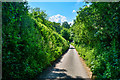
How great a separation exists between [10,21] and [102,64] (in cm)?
478

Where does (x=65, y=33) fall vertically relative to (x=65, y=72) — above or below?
above

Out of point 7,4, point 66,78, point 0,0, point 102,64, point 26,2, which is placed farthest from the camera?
point 66,78

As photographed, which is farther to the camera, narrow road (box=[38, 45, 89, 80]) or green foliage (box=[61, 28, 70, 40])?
green foliage (box=[61, 28, 70, 40])

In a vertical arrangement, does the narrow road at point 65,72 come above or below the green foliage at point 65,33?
below

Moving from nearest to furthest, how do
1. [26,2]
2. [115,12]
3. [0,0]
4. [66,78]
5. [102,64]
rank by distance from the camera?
[0,0] < [115,12] < [102,64] < [26,2] < [66,78]

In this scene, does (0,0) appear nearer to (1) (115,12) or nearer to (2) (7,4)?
(2) (7,4)

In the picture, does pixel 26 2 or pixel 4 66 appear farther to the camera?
pixel 26 2

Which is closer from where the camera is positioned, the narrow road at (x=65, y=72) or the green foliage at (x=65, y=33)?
the narrow road at (x=65, y=72)

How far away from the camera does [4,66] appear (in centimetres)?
322

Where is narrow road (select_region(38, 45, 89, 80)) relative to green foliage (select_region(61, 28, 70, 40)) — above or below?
below

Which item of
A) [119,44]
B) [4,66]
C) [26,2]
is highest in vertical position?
[26,2]

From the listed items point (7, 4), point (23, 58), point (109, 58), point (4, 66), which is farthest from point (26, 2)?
point (109, 58)

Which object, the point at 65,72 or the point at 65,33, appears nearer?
the point at 65,72

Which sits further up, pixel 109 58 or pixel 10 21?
pixel 10 21
